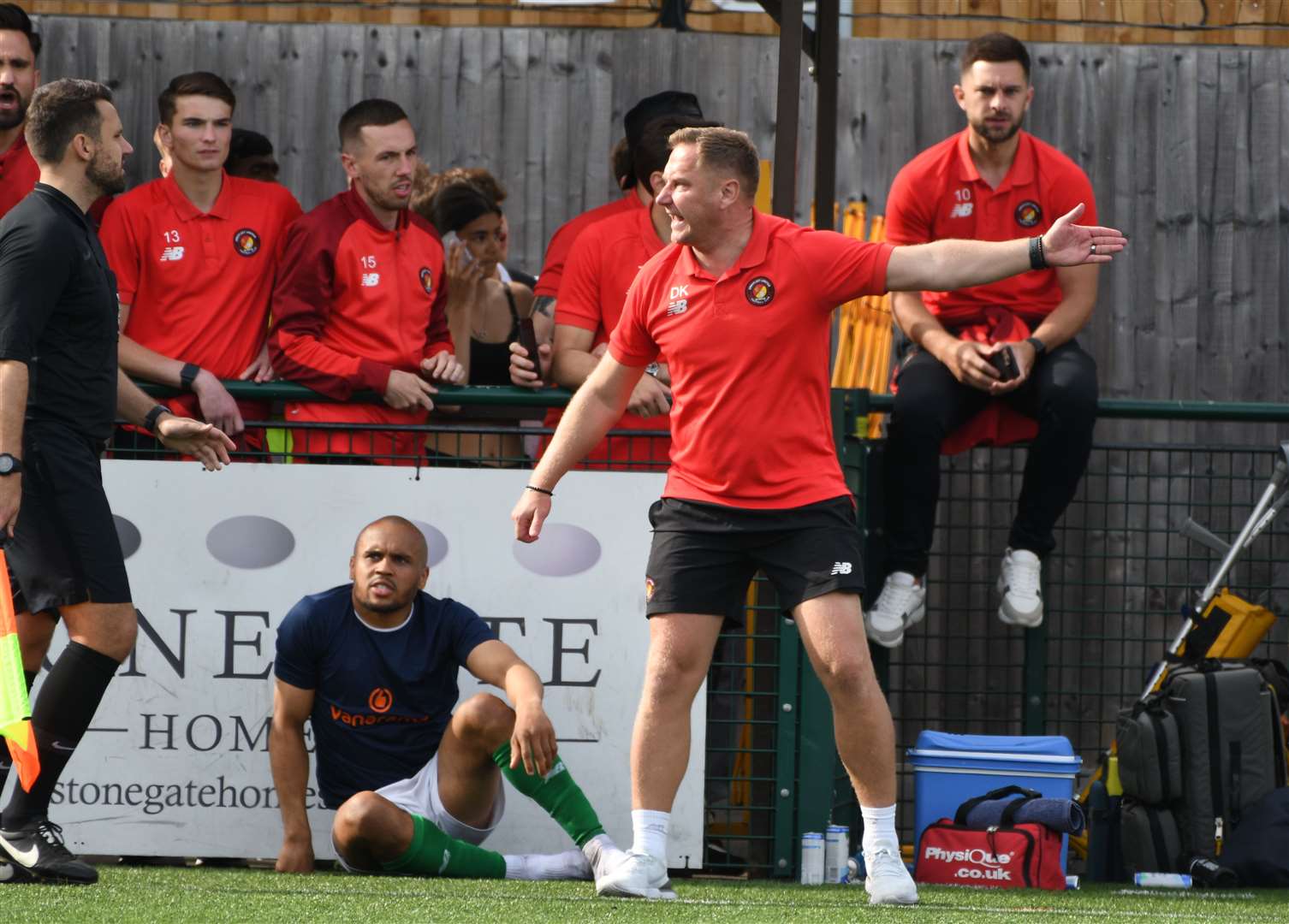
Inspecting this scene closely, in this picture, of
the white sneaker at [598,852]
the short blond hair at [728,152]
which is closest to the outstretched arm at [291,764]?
the white sneaker at [598,852]

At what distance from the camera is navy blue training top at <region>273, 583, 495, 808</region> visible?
238 inches

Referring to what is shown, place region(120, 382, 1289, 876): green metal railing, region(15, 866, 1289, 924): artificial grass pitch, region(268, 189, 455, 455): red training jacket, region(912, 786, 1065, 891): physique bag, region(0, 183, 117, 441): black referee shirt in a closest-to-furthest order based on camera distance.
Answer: region(15, 866, 1289, 924): artificial grass pitch, region(0, 183, 117, 441): black referee shirt, region(912, 786, 1065, 891): physique bag, region(120, 382, 1289, 876): green metal railing, region(268, 189, 455, 455): red training jacket

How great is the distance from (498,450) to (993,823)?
6.78 ft

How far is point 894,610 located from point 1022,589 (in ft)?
1.47

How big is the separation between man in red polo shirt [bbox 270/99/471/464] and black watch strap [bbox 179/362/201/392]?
0.31 m

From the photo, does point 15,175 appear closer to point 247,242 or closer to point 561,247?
point 247,242

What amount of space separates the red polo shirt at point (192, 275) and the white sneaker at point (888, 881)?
2733 millimetres

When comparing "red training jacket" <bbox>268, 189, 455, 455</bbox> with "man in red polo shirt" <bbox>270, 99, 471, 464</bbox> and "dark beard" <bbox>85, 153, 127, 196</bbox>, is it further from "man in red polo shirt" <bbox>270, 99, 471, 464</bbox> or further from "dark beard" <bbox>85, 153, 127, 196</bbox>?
"dark beard" <bbox>85, 153, 127, 196</bbox>

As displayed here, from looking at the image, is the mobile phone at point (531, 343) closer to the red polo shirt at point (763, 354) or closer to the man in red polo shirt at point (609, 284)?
the man in red polo shirt at point (609, 284)

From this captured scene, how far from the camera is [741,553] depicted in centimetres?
536

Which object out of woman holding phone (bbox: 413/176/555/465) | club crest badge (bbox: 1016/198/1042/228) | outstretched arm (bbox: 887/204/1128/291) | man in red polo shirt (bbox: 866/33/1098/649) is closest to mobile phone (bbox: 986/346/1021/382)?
man in red polo shirt (bbox: 866/33/1098/649)

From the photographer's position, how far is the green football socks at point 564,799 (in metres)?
5.95

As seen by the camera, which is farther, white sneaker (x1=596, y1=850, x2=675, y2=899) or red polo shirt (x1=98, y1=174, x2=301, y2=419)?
red polo shirt (x1=98, y1=174, x2=301, y2=419)

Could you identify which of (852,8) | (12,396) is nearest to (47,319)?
(12,396)
